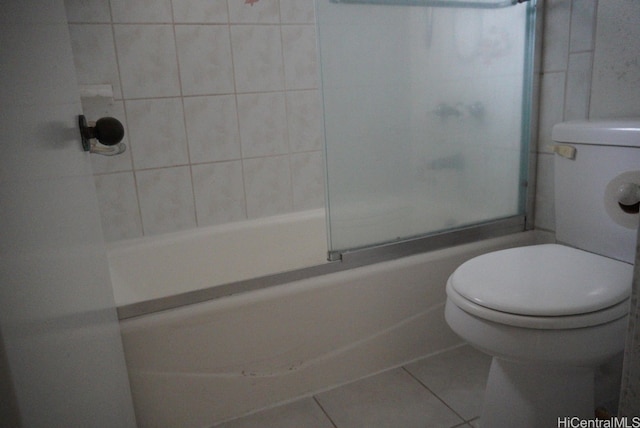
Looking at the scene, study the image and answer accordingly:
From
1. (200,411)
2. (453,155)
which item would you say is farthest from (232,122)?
(200,411)

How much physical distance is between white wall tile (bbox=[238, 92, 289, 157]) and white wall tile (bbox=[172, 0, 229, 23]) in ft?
1.01

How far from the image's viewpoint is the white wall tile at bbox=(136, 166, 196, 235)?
6.09 feet

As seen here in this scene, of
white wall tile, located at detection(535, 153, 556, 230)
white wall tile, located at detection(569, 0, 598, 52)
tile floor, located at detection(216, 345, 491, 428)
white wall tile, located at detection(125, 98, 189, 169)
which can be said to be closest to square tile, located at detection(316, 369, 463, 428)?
tile floor, located at detection(216, 345, 491, 428)

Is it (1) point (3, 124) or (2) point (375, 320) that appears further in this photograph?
(2) point (375, 320)

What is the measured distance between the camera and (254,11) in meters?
1.90

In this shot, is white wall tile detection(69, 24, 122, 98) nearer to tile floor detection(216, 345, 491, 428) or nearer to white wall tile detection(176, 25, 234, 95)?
white wall tile detection(176, 25, 234, 95)

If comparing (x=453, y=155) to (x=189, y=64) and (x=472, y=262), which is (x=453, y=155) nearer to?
(x=472, y=262)

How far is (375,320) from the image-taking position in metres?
1.53

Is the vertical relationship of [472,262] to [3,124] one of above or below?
below

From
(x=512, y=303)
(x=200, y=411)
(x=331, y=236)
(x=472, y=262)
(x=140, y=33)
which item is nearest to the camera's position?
(x=512, y=303)

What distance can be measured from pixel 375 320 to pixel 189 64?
120cm

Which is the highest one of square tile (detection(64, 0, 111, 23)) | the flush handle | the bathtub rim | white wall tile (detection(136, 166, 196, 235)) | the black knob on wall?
square tile (detection(64, 0, 111, 23))

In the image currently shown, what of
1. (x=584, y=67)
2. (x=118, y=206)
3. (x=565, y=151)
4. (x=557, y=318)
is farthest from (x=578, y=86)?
(x=118, y=206)

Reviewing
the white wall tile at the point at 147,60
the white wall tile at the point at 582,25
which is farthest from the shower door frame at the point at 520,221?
the white wall tile at the point at 147,60
